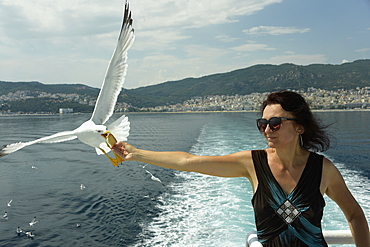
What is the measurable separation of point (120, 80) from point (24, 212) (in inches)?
205

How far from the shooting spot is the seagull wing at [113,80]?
3398 millimetres

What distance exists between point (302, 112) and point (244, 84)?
414 feet

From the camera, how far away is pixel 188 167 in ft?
4.81

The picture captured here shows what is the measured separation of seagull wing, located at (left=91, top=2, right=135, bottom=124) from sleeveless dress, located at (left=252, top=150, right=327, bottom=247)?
250 cm

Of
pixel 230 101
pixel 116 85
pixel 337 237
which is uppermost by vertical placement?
pixel 230 101

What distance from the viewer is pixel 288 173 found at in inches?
55.1

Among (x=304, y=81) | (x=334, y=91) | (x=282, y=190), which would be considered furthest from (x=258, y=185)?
(x=334, y=91)

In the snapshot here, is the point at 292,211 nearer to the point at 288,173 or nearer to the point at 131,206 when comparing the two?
the point at 288,173

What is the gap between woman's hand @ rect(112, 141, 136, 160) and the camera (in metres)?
1.54

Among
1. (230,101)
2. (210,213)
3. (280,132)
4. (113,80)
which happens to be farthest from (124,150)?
(230,101)

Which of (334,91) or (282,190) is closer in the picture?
(282,190)

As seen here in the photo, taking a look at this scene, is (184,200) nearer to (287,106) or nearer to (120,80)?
(120,80)

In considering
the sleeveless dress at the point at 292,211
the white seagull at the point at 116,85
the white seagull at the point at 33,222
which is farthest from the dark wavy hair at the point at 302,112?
the white seagull at the point at 33,222

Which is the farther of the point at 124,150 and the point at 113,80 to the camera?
the point at 113,80
